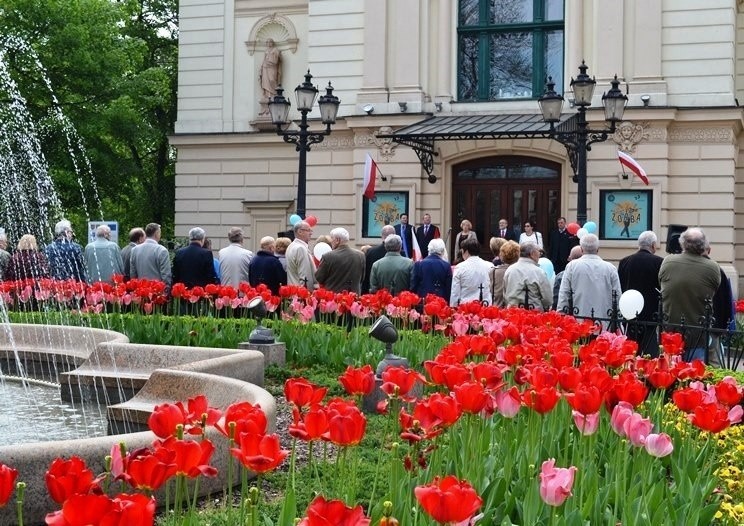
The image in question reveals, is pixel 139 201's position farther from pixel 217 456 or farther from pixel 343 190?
pixel 217 456

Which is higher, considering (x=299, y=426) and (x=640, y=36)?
(x=640, y=36)

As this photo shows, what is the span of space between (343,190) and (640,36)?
8.38 metres

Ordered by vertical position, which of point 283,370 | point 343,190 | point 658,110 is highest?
point 658,110

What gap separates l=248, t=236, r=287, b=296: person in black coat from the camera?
14.4 metres

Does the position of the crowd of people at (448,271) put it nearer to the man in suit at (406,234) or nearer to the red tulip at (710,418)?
the man in suit at (406,234)

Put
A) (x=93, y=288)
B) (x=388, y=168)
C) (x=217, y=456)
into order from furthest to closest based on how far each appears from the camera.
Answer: (x=388, y=168), (x=93, y=288), (x=217, y=456)

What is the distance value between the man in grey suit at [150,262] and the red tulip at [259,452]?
1233 cm

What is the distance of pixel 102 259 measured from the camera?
52.5ft

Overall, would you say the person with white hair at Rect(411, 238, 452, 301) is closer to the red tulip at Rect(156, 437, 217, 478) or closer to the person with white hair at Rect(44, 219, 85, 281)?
the person with white hair at Rect(44, 219, 85, 281)

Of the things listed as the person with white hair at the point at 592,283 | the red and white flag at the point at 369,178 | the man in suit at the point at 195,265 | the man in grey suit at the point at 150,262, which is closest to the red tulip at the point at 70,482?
the person with white hair at the point at 592,283

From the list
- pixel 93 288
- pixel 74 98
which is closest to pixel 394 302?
pixel 93 288

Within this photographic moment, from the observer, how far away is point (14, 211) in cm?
3406

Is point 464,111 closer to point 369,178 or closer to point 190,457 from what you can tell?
point 369,178

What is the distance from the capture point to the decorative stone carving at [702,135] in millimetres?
24422
